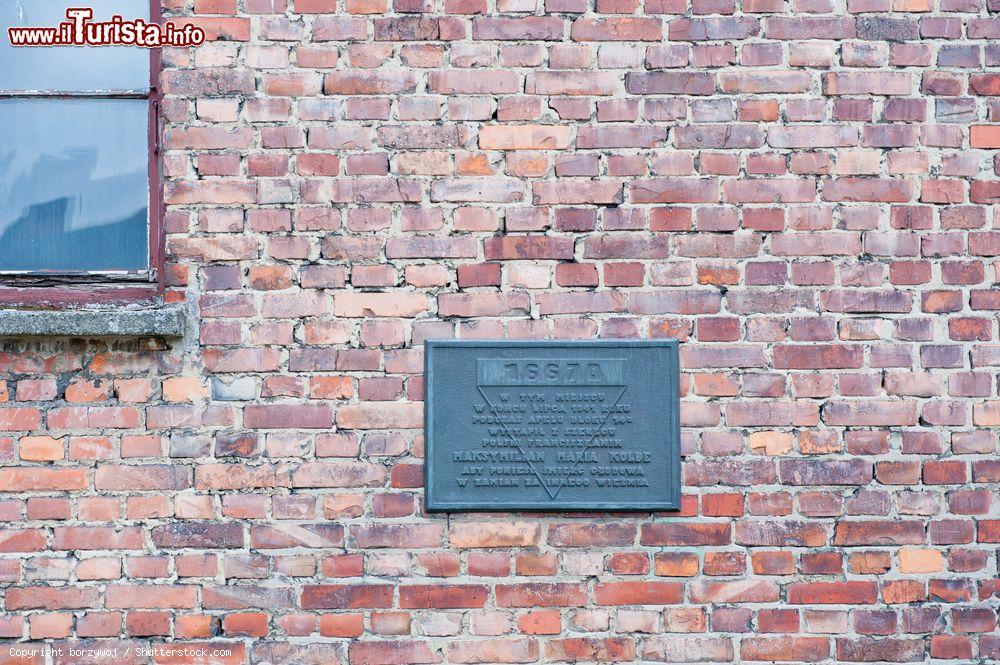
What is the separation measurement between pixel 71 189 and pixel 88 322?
1.75ft

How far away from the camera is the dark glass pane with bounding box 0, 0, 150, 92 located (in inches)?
101

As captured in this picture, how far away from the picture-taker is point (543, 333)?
95.6 inches

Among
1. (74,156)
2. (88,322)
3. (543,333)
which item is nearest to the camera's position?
(88,322)

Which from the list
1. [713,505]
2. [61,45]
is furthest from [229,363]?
[713,505]

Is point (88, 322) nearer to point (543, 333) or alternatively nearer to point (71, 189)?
point (71, 189)

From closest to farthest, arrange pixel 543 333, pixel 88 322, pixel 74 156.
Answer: pixel 88 322 → pixel 543 333 → pixel 74 156

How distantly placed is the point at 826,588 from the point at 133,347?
227 cm

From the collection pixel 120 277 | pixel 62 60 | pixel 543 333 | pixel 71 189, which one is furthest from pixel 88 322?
pixel 543 333

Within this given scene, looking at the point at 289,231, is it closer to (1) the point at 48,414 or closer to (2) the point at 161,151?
(2) the point at 161,151

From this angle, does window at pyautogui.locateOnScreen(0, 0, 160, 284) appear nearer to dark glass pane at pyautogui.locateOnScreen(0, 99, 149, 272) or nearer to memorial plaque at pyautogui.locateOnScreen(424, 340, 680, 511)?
dark glass pane at pyautogui.locateOnScreen(0, 99, 149, 272)

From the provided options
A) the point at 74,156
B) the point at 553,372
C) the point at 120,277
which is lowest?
the point at 553,372

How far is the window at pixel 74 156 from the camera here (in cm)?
254

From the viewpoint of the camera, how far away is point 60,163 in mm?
2559

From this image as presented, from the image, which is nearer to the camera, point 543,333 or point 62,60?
point 543,333
